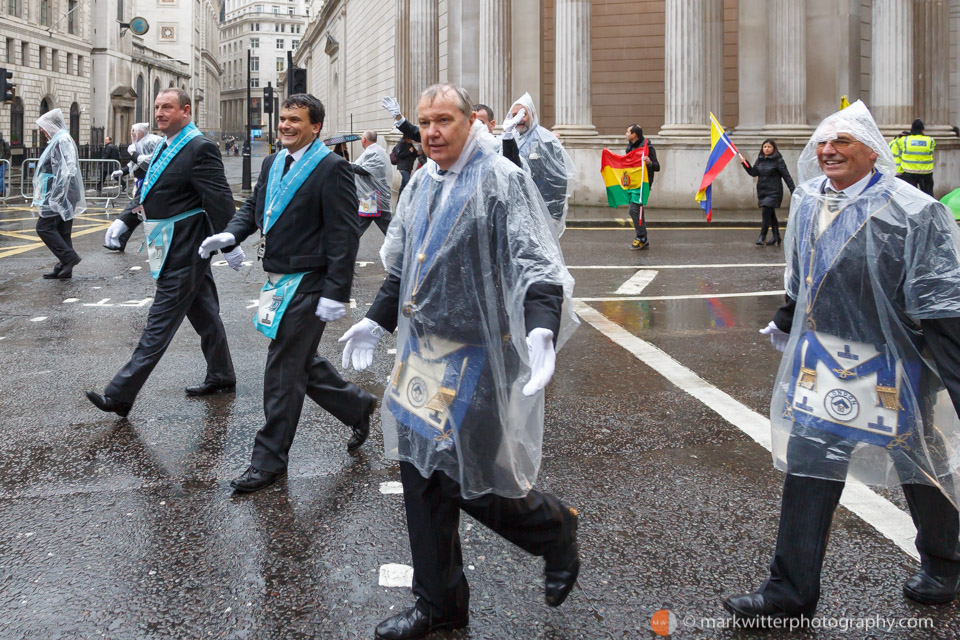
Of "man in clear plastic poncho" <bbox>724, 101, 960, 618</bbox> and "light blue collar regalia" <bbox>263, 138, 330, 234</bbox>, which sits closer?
"man in clear plastic poncho" <bbox>724, 101, 960, 618</bbox>

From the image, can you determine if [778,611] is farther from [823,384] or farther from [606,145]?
[606,145]

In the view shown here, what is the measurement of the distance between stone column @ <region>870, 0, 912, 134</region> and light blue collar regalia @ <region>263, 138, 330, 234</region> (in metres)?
20.8

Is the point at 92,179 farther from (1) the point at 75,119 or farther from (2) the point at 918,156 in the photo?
(1) the point at 75,119

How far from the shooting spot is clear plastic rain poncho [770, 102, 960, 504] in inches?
131

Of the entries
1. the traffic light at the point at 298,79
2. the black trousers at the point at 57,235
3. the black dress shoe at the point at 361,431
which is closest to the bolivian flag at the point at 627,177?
the black trousers at the point at 57,235

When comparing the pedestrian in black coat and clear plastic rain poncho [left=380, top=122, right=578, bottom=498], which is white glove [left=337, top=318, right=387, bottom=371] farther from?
the pedestrian in black coat

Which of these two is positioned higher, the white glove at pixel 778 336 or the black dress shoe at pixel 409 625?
the white glove at pixel 778 336

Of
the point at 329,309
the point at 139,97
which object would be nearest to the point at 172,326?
the point at 329,309

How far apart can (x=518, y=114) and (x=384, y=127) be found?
3401cm

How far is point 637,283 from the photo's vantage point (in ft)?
40.1

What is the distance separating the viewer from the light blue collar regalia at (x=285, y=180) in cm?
493

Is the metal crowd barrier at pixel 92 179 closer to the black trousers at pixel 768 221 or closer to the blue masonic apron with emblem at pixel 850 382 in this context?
the black trousers at pixel 768 221

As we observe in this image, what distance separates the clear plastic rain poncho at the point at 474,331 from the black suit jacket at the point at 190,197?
3074 millimetres

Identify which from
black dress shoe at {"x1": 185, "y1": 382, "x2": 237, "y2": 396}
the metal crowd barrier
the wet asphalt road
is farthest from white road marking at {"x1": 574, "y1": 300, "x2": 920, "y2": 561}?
the metal crowd barrier
